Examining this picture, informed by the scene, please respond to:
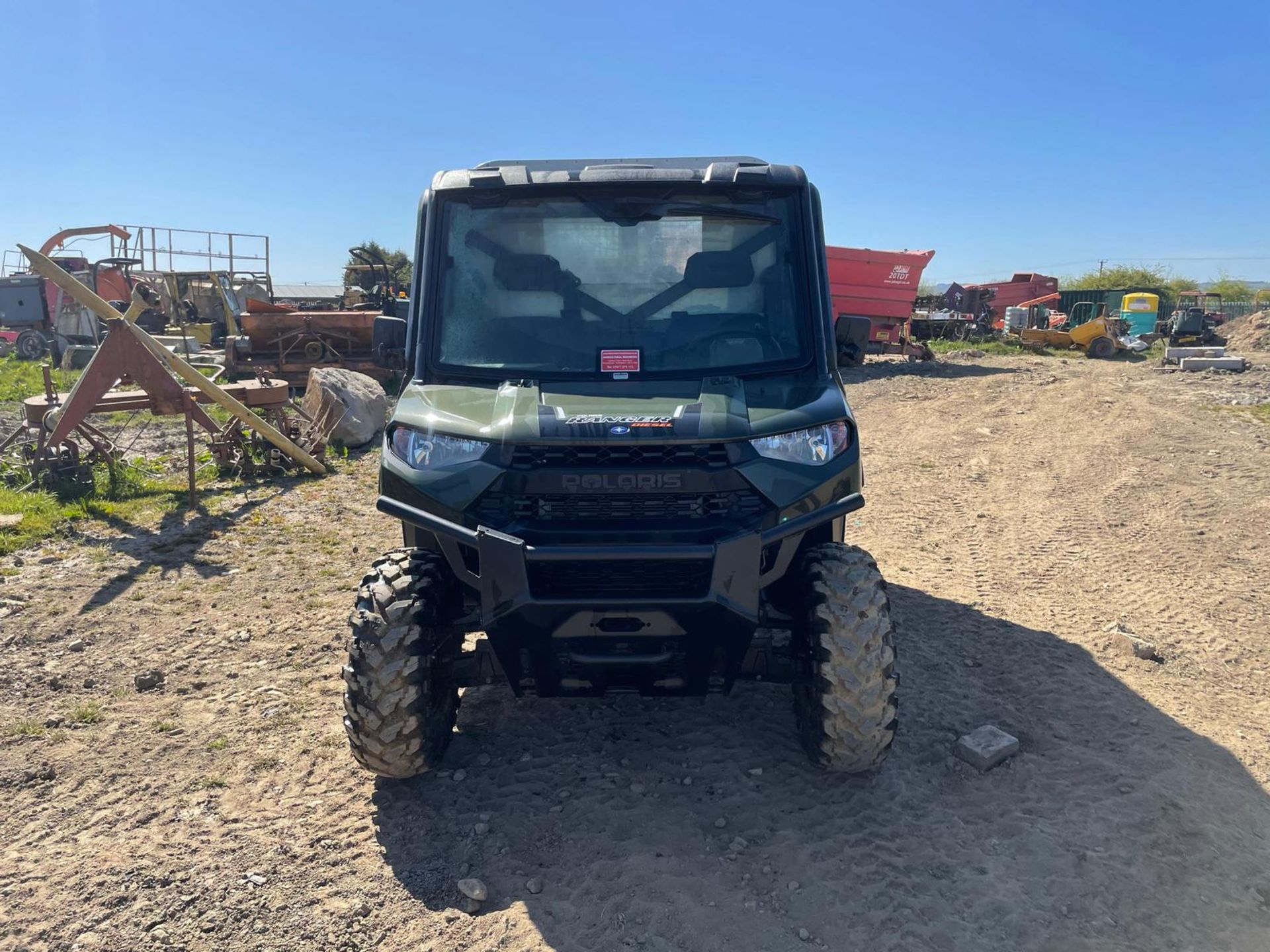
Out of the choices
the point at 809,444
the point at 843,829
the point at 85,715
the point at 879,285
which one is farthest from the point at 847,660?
the point at 879,285

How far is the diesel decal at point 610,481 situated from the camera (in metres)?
3.16

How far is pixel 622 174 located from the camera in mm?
3740

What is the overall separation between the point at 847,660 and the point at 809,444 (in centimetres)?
82

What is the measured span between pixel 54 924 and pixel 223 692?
1.67 m

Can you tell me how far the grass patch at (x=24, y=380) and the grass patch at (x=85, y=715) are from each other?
10547 millimetres

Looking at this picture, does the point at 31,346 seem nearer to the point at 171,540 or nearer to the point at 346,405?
the point at 346,405

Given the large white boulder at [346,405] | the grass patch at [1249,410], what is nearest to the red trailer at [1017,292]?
→ the grass patch at [1249,410]

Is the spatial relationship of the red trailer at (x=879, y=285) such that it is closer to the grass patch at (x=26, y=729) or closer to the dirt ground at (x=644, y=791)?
the dirt ground at (x=644, y=791)

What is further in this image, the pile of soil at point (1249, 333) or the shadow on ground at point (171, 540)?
the pile of soil at point (1249, 333)

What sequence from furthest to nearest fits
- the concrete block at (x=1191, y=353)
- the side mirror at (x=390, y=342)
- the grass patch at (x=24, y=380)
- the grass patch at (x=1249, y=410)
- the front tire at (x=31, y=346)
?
the front tire at (x=31, y=346)
the concrete block at (x=1191, y=353)
the grass patch at (x=24, y=380)
the grass patch at (x=1249, y=410)
the side mirror at (x=390, y=342)

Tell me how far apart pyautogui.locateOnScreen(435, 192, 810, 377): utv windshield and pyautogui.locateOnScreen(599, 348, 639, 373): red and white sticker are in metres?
0.07

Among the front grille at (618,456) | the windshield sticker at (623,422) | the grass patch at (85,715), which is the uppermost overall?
the windshield sticker at (623,422)

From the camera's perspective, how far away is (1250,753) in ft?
12.6

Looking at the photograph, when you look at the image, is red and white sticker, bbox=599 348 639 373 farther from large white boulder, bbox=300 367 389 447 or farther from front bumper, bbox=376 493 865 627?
large white boulder, bbox=300 367 389 447
